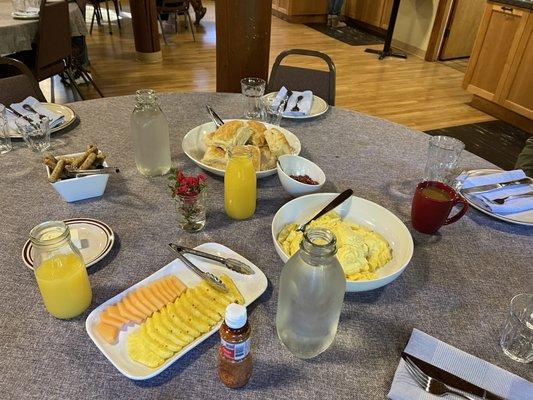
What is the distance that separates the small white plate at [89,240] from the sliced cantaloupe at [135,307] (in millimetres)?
143

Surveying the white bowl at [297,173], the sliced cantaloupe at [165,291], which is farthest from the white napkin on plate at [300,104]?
the sliced cantaloupe at [165,291]

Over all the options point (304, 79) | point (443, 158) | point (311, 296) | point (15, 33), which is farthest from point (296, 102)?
point (15, 33)

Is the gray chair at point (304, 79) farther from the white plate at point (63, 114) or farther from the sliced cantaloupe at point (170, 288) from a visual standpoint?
the sliced cantaloupe at point (170, 288)

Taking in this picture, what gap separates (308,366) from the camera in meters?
0.69

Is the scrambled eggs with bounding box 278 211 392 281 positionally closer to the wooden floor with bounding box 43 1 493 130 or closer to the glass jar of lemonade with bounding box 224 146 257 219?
the glass jar of lemonade with bounding box 224 146 257 219

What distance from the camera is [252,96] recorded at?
4.63ft

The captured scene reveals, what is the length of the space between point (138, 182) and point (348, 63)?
410 centimetres

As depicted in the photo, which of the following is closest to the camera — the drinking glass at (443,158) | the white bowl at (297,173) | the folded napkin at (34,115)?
the white bowl at (297,173)

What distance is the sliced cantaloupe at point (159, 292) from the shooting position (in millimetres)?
769

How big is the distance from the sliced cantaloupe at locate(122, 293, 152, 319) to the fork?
46cm

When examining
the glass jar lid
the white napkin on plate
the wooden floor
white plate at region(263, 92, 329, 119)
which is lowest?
the wooden floor

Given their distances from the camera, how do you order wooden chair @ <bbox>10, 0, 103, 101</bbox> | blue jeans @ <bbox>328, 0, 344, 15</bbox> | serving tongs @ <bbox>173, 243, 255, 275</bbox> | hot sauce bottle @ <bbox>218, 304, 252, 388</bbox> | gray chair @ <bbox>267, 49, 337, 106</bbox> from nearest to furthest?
hot sauce bottle @ <bbox>218, 304, 252, 388</bbox>, serving tongs @ <bbox>173, 243, 255, 275</bbox>, gray chair @ <bbox>267, 49, 337, 106</bbox>, wooden chair @ <bbox>10, 0, 103, 101</bbox>, blue jeans @ <bbox>328, 0, 344, 15</bbox>

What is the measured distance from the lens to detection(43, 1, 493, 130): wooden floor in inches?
145

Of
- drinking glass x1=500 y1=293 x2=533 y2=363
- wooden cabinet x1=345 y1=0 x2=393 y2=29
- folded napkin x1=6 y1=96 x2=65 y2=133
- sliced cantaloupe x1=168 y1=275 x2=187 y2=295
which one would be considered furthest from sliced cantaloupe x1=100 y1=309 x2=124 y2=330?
wooden cabinet x1=345 y1=0 x2=393 y2=29
